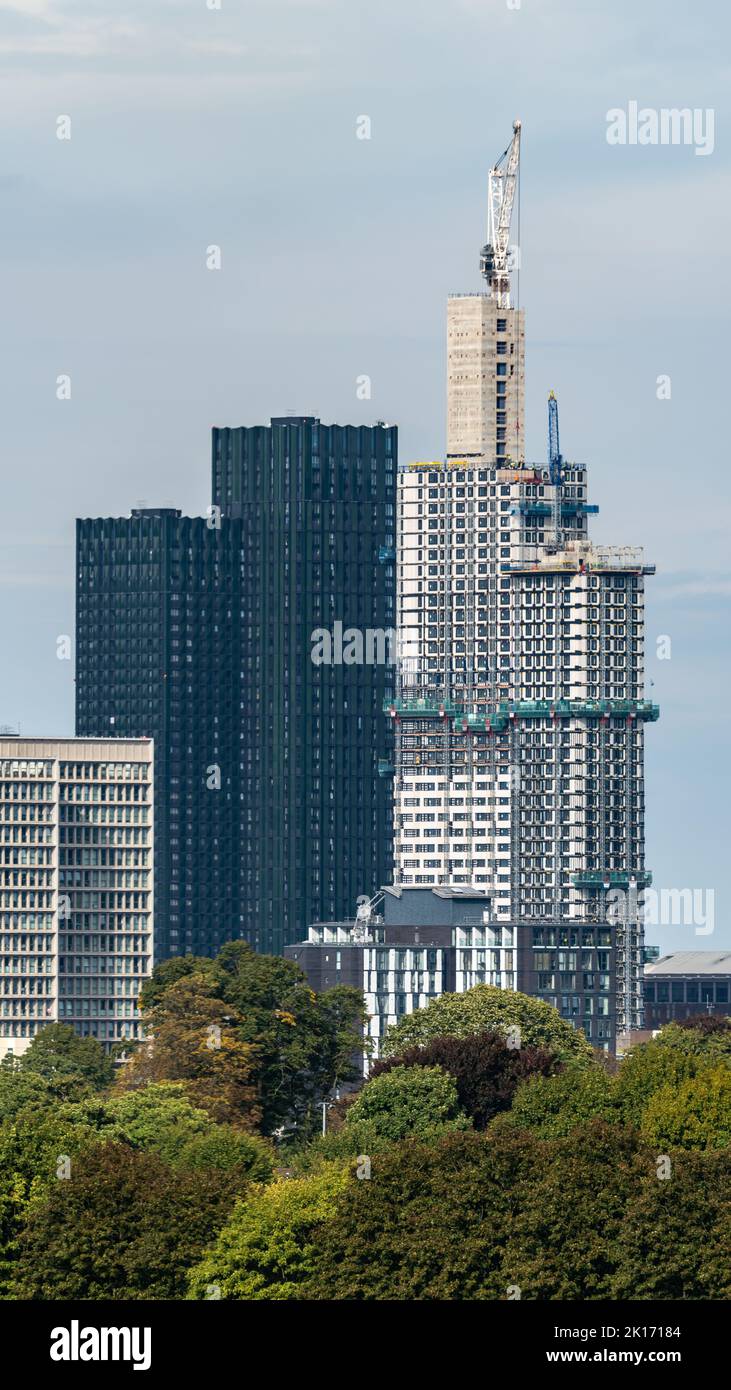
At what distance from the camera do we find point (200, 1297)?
429 feet

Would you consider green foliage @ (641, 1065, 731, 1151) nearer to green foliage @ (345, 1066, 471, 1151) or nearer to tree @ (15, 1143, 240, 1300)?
green foliage @ (345, 1066, 471, 1151)

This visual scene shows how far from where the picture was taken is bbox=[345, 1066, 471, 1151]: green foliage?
177 meters

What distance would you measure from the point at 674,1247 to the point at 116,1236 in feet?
70.7

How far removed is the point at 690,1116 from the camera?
6467 inches

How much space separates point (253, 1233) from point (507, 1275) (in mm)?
9817

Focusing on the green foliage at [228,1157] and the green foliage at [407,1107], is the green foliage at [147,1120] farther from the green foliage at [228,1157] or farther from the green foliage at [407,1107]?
the green foliage at [407,1107]

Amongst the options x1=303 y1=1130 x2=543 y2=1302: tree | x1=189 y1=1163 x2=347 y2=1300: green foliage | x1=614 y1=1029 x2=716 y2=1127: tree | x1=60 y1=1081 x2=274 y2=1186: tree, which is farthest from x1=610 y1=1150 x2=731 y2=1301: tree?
x1=614 y1=1029 x2=716 y2=1127: tree

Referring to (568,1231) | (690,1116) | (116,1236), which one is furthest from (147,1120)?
(568,1231)

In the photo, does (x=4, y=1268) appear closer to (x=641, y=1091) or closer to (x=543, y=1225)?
(x=543, y=1225)

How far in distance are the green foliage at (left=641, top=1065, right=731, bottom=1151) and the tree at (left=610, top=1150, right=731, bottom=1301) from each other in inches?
926

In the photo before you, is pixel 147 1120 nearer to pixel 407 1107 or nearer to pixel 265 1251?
pixel 407 1107
